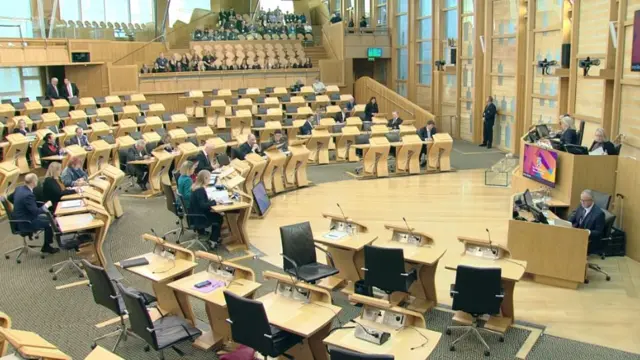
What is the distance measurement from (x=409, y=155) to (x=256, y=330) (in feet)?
33.2

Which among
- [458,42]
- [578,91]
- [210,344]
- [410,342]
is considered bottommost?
[210,344]

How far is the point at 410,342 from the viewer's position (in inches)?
189

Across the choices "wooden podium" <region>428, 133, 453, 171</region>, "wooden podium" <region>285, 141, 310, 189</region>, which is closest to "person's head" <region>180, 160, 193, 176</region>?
"wooden podium" <region>285, 141, 310, 189</region>

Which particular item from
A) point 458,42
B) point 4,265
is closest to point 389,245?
point 4,265

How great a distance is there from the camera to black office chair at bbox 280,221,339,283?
7.18 meters

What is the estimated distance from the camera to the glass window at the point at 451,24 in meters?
20.4

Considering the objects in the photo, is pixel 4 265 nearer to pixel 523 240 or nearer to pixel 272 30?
pixel 523 240

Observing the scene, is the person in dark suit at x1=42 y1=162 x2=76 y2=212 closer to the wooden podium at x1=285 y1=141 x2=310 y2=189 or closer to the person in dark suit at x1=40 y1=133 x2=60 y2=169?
the person in dark suit at x1=40 y1=133 x2=60 y2=169

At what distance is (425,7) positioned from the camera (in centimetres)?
2217

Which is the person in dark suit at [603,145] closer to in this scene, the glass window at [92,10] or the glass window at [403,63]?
the glass window at [403,63]

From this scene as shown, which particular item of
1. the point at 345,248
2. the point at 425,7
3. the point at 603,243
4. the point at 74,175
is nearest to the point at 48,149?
the point at 74,175

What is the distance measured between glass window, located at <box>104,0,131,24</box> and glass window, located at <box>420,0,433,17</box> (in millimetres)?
11022

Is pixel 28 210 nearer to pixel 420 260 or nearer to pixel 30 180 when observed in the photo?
pixel 30 180

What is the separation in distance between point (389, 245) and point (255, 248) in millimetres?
2802
